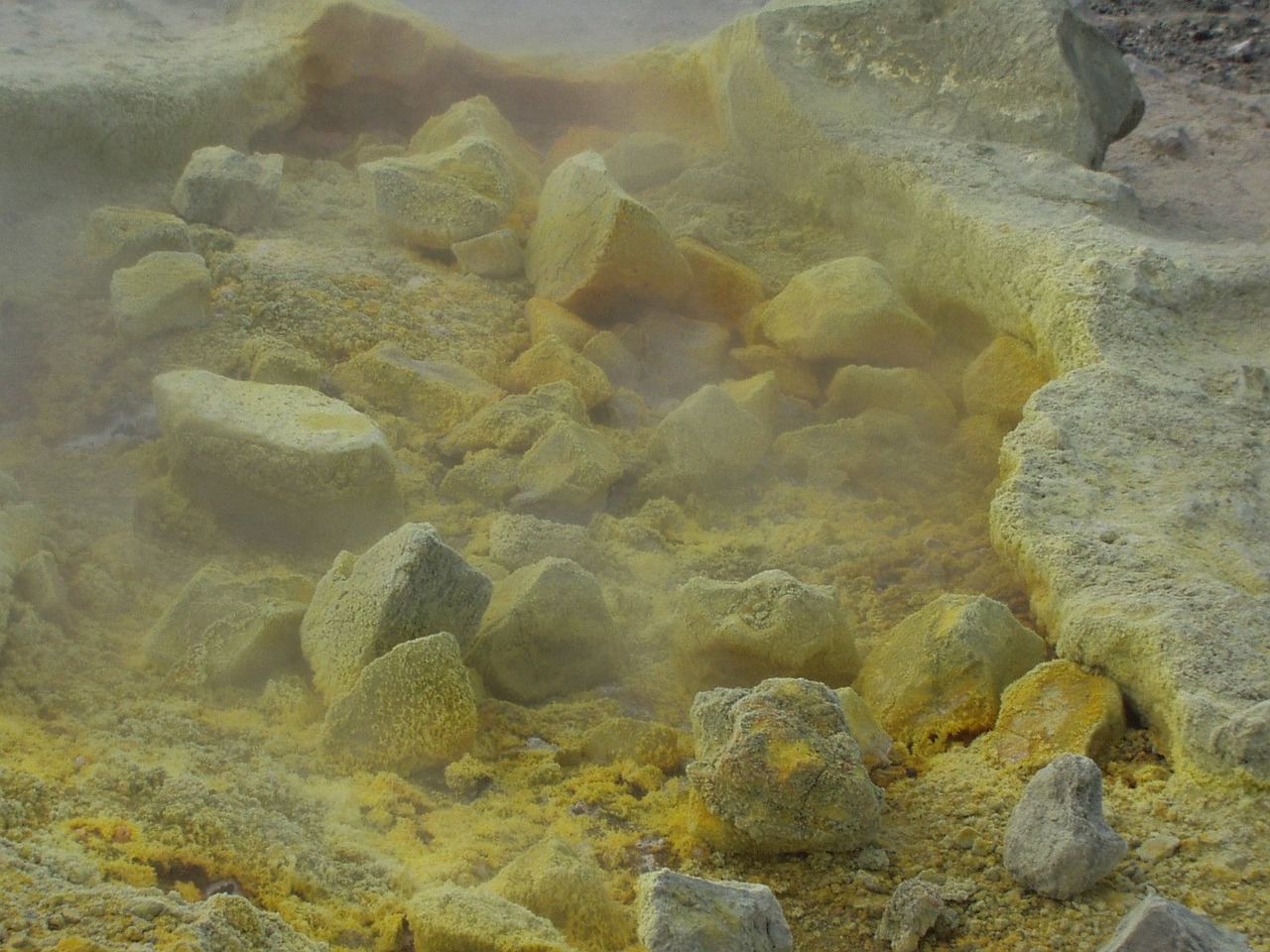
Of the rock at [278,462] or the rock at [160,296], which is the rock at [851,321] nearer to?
the rock at [278,462]

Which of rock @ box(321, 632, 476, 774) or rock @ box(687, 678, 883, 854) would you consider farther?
rock @ box(321, 632, 476, 774)

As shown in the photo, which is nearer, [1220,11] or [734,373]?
[734,373]

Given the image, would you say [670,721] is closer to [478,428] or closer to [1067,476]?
[1067,476]

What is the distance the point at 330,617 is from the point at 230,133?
8.00ft

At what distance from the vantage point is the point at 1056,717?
2172mm

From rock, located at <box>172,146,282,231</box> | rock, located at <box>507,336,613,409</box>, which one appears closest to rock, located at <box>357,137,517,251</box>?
rock, located at <box>172,146,282,231</box>

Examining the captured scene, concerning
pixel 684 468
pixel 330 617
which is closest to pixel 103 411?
pixel 330 617

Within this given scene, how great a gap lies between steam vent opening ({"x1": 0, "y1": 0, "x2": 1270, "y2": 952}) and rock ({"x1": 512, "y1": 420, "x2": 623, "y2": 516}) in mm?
15

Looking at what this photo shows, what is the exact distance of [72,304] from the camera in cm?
350

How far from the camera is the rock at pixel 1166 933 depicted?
1.52 metres

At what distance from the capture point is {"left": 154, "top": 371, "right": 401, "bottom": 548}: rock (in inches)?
111

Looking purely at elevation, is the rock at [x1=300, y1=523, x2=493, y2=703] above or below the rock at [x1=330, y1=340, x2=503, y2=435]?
above

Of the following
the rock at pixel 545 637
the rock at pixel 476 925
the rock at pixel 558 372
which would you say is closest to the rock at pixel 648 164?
the rock at pixel 558 372

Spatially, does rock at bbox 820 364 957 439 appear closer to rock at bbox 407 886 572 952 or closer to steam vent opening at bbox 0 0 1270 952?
steam vent opening at bbox 0 0 1270 952
